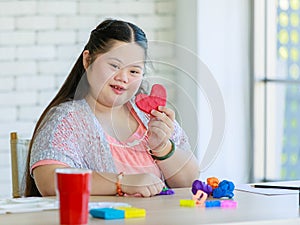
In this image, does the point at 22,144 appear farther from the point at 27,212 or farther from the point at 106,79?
the point at 27,212

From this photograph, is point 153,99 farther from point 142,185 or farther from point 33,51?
point 33,51

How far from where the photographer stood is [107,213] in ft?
5.66

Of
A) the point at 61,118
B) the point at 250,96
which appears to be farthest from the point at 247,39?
the point at 61,118

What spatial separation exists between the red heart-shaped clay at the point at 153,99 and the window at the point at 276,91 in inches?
76.0

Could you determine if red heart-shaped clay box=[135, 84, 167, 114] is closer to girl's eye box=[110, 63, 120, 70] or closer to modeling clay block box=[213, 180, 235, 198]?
girl's eye box=[110, 63, 120, 70]

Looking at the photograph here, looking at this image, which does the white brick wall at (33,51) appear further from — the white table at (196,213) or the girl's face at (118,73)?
the white table at (196,213)

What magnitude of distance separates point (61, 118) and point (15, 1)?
4.96 feet

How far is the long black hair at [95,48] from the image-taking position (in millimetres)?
2301

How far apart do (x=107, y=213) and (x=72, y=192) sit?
272 millimetres

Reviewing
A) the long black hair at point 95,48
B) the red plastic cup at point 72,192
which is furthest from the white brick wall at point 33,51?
the red plastic cup at point 72,192

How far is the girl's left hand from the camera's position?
220cm

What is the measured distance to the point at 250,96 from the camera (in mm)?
4121

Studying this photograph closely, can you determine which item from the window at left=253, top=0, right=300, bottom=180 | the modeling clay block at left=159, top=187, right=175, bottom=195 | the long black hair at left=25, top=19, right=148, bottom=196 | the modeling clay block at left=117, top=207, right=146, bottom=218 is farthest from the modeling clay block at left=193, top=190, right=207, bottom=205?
the window at left=253, top=0, right=300, bottom=180

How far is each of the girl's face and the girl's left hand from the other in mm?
86
